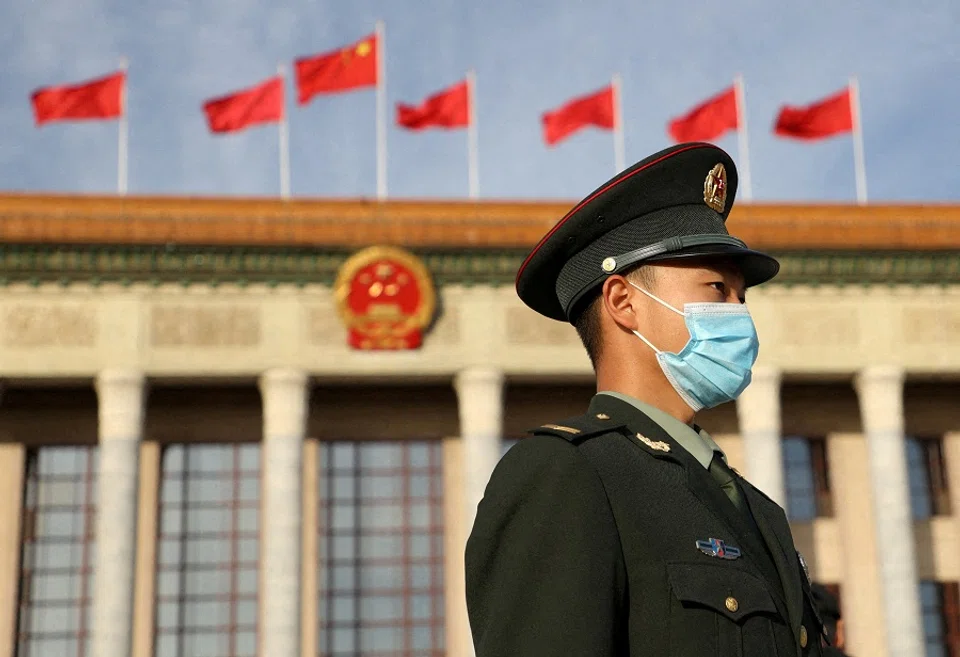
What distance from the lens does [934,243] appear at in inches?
953

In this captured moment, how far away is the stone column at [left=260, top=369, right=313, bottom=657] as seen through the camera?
21.8m

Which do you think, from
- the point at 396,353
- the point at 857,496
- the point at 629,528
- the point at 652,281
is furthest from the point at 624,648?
the point at 857,496

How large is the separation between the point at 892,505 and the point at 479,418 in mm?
8400

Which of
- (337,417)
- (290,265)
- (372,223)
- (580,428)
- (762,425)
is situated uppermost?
(372,223)

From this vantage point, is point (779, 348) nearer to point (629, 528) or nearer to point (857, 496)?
point (857, 496)

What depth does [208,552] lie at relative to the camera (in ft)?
80.0

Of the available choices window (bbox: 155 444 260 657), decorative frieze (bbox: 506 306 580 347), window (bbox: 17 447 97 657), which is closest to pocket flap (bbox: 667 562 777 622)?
decorative frieze (bbox: 506 306 580 347)

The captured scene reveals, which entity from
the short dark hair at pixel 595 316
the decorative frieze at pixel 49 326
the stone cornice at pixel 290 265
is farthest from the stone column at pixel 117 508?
the short dark hair at pixel 595 316

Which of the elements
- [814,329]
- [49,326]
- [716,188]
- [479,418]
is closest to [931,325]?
[814,329]

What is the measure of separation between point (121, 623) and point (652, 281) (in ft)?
67.8

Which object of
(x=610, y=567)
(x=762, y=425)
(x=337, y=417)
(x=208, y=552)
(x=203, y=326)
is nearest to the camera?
(x=610, y=567)

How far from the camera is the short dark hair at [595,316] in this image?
2672mm

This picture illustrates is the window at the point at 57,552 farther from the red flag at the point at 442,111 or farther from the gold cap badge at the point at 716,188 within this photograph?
the gold cap badge at the point at 716,188

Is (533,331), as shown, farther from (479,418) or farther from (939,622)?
(939,622)
